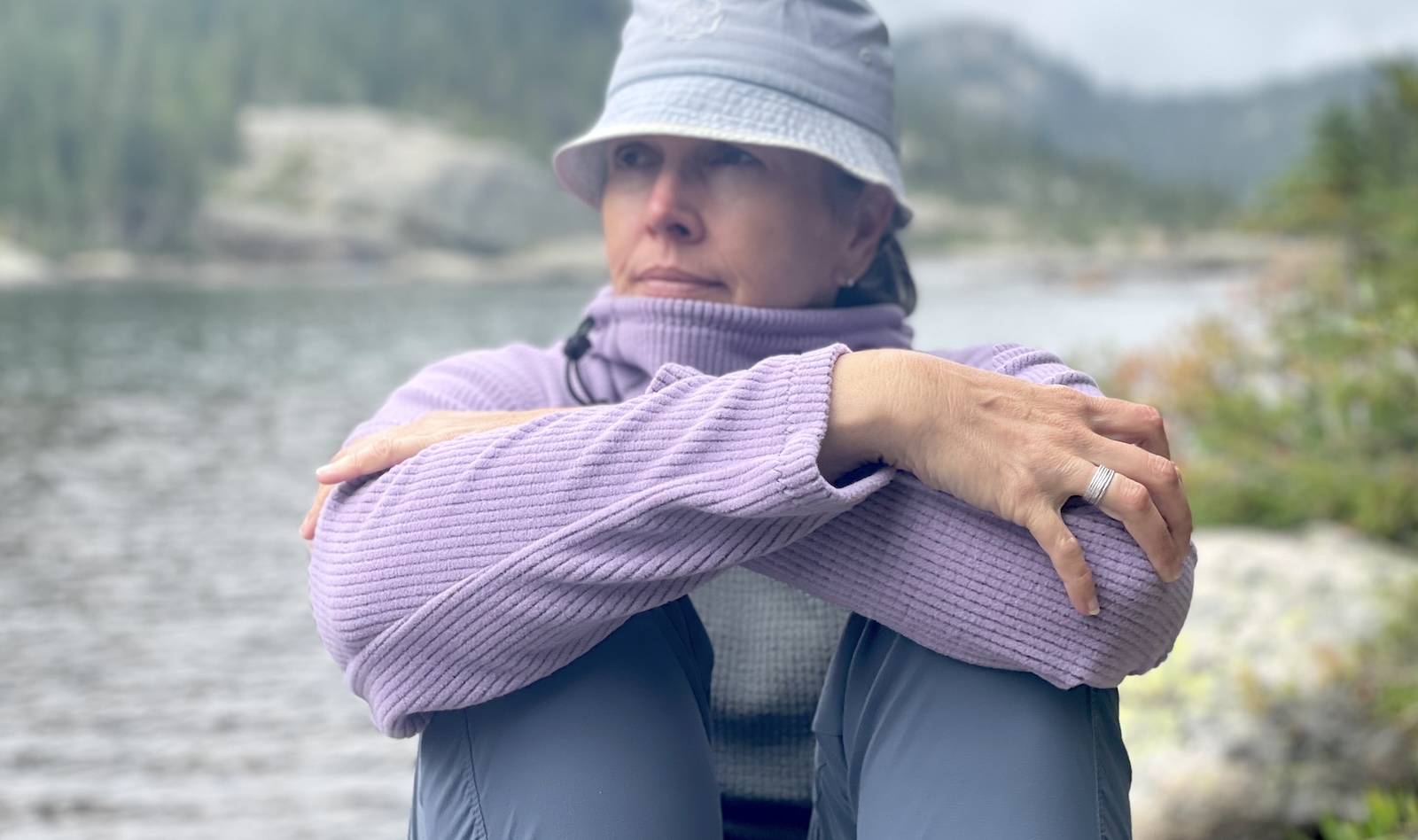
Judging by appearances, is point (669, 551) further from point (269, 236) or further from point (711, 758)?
point (269, 236)

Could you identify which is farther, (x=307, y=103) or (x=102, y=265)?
(x=307, y=103)

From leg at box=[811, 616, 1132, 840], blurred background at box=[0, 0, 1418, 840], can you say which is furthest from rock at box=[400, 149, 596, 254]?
leg at box=[811, 616, 1132, 840]

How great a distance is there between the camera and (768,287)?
5.60 ft

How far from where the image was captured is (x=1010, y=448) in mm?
1201

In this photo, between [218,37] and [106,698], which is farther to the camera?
[218,37]

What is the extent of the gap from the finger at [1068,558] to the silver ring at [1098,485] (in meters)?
0.04

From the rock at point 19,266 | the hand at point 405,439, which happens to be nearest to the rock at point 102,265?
the rock at point 19,266

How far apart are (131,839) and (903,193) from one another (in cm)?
399

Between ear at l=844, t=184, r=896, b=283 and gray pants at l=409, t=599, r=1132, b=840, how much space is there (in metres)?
0.68

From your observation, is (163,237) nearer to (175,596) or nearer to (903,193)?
(175,596)

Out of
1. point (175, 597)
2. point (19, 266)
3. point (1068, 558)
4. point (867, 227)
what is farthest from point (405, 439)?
point (19, 266)

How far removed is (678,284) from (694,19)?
1.07ft

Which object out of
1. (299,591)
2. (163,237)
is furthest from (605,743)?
(163,237)

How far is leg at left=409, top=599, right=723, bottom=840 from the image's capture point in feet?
3.91
